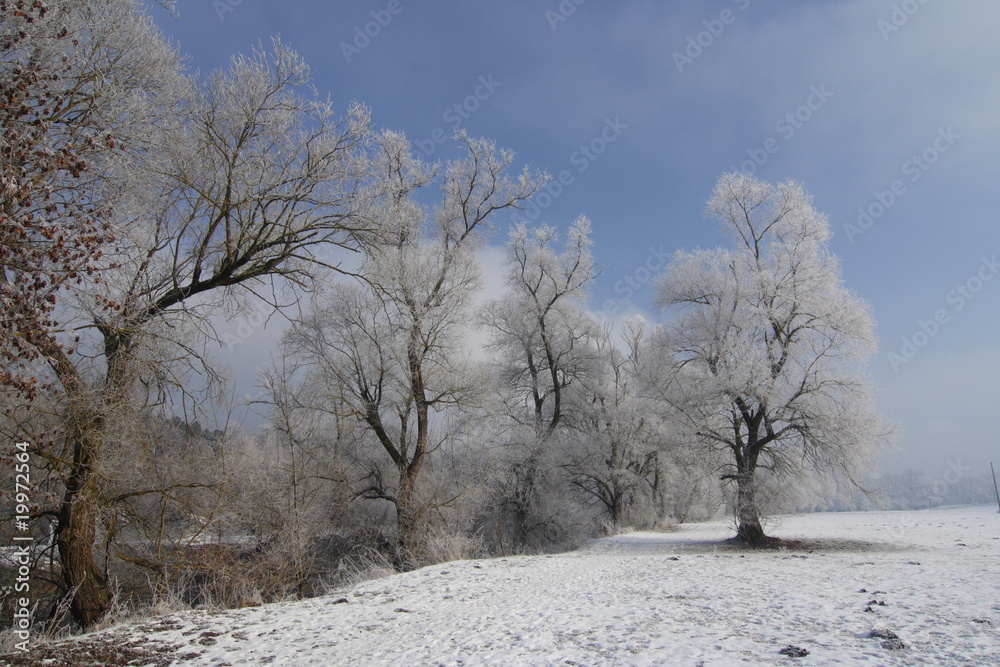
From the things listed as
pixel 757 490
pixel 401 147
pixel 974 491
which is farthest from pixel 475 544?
pixel 974 491

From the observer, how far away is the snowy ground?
4.65 meters

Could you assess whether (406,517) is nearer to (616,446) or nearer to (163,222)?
(163,222)

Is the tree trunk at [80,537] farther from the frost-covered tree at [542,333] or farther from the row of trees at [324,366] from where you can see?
the frost-covered tree at [542,333]

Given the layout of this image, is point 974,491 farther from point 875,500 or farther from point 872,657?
point 872,657

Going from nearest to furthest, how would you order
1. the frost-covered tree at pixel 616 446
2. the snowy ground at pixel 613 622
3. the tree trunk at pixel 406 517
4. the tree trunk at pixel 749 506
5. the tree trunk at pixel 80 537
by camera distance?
Result: the snowy ground at pixel 613 622
the tree trunk at pixel 80 537
the tree trunk at pixel 406 517
the tree trunk at pixel 749 506
the frost-covered tree at pixel 616 446

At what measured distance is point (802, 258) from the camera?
16.2 metres

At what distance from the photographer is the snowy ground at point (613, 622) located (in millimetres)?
4652

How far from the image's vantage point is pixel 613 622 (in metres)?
5.75

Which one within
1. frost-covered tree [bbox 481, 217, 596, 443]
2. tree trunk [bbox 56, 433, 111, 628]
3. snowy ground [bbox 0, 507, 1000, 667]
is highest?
frost-covered tree [bbox 481, 217, 596, 443]

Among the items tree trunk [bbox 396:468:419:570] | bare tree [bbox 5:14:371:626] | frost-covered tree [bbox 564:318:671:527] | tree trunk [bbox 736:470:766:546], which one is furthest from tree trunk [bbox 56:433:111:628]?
frost-covered tree [bbox 564:318:671:527]

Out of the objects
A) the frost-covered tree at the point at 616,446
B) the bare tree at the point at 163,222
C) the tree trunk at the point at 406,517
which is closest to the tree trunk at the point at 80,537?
the bare tree at the point at 163,222

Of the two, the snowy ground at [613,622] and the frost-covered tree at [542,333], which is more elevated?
the frost-covered tree at [542,333]

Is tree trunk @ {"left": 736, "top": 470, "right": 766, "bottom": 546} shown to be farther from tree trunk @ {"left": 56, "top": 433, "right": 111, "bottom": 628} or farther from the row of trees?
tree trunk @ {"left": 56, "top": 433, "right": 111, "bottom": 628}

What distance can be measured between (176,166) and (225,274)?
1369mm
